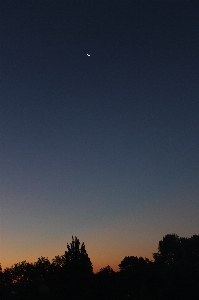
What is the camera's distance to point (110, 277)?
37.5 m

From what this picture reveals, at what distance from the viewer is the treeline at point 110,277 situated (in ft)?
95.6

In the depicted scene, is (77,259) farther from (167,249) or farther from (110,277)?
(167,249)

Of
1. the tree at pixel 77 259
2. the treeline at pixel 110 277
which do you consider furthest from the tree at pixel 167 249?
the tree at pixel 77 259

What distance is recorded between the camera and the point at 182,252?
11325cm

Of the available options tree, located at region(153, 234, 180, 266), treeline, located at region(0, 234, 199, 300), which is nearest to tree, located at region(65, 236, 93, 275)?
treeline, located at region(0, 234, 199, 300)

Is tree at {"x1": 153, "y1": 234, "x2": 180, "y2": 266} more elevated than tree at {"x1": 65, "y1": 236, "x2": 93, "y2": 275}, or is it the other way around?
tree at {"x1": 153, "y1": 234, "x2": 180, "y2": 266}

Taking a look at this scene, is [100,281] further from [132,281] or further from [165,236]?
[165,236]

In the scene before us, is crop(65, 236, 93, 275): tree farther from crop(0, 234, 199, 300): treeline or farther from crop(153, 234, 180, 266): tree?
crop(153, 234, 180, 266): tree

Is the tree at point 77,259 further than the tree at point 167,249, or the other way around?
the tree at point 167,249

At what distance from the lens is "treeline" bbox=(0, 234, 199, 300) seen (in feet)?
95.6

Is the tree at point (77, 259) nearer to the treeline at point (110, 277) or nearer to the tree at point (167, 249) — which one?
the treeline at point (110, 277)

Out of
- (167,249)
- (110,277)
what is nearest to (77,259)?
(110,277)

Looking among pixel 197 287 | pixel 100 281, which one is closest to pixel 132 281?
pixel 197 287

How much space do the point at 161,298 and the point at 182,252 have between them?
180 ft
